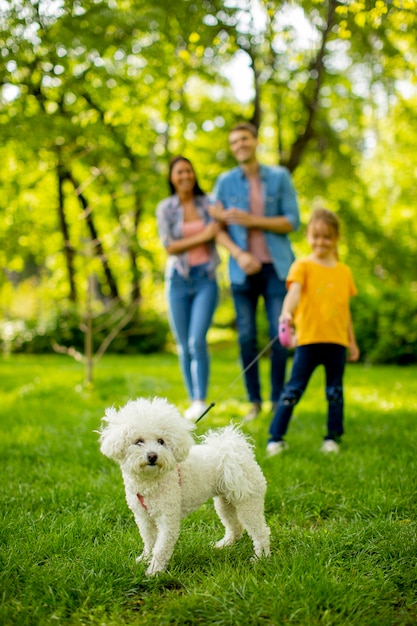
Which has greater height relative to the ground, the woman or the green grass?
the woman

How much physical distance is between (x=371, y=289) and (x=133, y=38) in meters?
6.40

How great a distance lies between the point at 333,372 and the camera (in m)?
4.29

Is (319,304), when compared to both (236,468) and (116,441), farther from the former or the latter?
(116,441)

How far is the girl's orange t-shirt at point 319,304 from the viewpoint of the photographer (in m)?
4.19

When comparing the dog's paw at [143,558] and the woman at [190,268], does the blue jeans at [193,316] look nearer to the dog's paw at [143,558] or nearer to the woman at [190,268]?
the woman at [190,268]

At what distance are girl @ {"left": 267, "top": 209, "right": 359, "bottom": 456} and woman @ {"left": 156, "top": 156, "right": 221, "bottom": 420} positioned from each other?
3.48 feet

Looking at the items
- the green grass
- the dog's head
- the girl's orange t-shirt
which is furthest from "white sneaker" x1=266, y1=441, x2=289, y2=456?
the dog's head

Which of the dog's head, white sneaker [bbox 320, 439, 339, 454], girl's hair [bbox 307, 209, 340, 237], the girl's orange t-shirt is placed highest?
girl's hair [bbox 307, 209, 340, 237]

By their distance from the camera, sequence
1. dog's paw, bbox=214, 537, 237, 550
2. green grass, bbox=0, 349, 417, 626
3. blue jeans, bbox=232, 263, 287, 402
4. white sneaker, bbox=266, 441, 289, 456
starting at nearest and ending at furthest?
green grass, bbox=0, 349, 417, 626 → dog's paw, bbox=214, 537, 237, 550 → white sneaker, bbox=266, 441, 289, 456 → blue jeans, bbox=232, 263, 287, 402

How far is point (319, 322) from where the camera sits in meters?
4.19

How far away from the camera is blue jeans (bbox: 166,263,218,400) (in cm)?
509

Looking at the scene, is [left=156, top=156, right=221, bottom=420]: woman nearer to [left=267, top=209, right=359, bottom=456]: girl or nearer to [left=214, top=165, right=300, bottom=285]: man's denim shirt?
[left=214, top=165, right=300, bottom=285]: man's denim shirt

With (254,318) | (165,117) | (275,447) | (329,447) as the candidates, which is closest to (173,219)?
(254,318)

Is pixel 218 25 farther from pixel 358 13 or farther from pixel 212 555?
pixel 212 555
